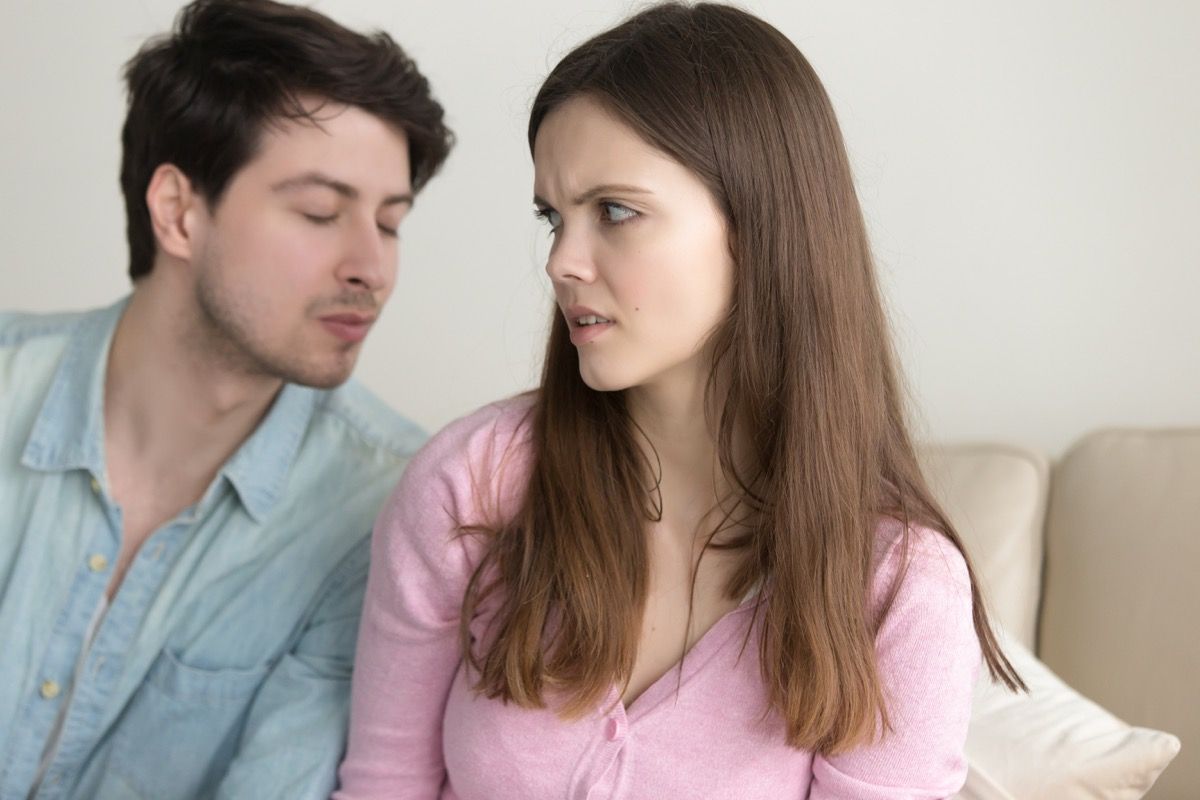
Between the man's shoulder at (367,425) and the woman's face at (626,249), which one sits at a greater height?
the woman's face at (626,249)

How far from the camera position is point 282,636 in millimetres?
1646

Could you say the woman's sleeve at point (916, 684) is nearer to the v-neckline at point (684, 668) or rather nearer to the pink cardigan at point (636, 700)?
the pink cardigan at point (636, 700)

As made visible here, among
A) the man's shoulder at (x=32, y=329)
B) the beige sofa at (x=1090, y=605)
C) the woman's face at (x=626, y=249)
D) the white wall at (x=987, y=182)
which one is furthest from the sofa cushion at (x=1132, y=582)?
the man's shoulder at (x=32, y=329)

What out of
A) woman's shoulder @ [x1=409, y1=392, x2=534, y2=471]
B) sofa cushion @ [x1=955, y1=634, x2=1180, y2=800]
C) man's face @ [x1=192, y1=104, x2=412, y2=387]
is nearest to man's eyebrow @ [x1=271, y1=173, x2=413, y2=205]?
man's face @ [x1=192, y1=104, x2=412, y2=387]

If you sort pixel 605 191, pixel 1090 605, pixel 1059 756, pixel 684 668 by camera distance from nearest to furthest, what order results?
pixel 605 191, pixel 684 668, pixel 1059 756, pixel 1090 605

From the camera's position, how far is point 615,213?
1.20 m

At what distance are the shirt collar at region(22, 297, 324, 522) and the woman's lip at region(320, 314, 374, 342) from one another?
0.11m

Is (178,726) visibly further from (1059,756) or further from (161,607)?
(1059,756)

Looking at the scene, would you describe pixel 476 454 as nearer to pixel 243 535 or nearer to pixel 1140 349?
pixel 243 535

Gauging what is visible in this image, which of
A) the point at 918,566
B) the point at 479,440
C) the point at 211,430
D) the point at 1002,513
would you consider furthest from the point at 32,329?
the point at 1002,513

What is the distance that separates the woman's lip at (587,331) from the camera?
123cm

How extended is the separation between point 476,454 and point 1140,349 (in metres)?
1.17

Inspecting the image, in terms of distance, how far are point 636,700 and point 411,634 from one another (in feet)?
0.82

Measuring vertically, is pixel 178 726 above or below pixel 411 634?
below
